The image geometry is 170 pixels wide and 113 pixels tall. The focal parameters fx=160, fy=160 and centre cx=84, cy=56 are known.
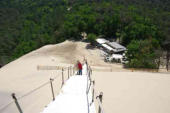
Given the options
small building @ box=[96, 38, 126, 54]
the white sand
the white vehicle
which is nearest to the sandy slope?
the white sand

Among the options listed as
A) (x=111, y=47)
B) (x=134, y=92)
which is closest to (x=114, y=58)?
(x=111, y=47)

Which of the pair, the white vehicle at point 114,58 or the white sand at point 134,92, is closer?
the white sand at point 134,92

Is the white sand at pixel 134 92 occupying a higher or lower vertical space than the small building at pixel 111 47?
lower

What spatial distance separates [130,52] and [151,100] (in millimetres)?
14603

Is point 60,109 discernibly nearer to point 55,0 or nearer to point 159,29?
point 159,29

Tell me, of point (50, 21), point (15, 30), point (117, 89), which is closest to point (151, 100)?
point (117, 89)

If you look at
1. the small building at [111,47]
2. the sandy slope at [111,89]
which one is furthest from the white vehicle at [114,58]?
the sandy slope at [111,89]

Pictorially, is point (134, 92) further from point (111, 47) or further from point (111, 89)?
point (111, 47)

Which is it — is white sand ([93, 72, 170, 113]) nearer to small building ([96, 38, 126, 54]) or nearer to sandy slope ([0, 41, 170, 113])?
sandy slope ([0, 41, 170, 113])

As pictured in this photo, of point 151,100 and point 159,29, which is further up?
point 159,29

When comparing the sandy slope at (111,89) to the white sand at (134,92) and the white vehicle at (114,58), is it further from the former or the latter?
the white vehicle at (114,58)

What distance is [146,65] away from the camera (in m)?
22.5

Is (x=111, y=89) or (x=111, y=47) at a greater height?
(x=111, y=47)

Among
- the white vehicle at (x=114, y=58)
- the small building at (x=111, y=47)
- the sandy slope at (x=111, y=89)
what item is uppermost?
the small building at (x=111, y=47)
